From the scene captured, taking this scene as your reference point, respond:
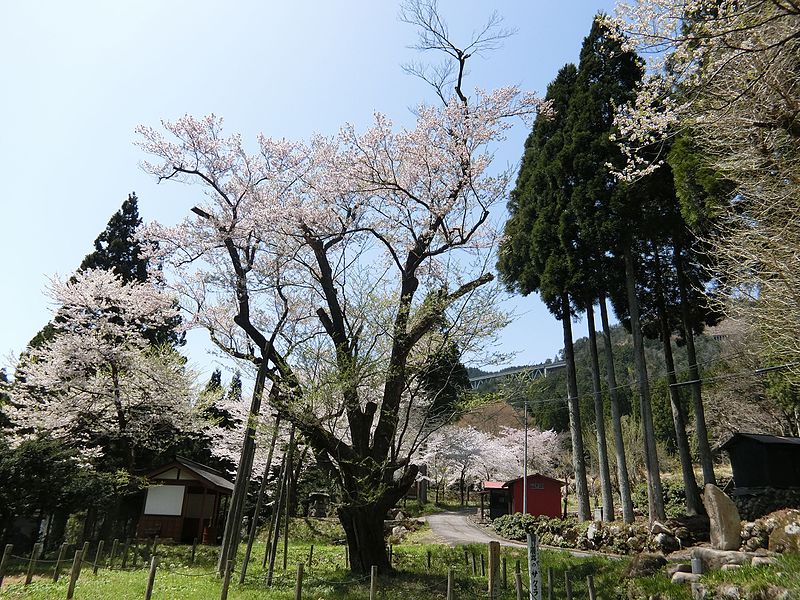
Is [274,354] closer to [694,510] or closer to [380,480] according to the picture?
[380,480]

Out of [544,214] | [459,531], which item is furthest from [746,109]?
[459,531]

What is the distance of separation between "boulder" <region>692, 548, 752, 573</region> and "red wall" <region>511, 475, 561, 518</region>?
622 inches

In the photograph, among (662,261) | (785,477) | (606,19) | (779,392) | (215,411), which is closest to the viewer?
(606,19)

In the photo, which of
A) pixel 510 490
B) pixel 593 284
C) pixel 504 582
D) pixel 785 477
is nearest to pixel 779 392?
pixel 785 477

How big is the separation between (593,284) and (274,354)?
10.5m

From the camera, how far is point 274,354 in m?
11.5

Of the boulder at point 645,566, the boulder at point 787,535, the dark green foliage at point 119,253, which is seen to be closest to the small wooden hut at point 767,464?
the boulder at point 787,535

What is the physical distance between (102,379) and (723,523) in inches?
649

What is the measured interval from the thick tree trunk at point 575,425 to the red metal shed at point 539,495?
638 centimetres

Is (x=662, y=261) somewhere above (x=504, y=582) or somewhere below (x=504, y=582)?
above

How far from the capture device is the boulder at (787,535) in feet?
28.2

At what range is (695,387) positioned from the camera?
15844mm

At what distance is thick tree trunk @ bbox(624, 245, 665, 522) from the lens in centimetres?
1446

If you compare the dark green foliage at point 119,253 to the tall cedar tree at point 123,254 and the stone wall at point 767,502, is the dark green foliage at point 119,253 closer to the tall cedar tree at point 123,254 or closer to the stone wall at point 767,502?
the tall cedar tree at point 123,254
